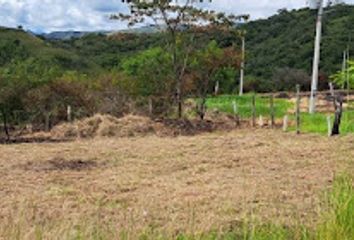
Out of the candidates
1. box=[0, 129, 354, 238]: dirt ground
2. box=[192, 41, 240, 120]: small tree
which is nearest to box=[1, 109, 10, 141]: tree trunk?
box=[0, 129, 354, 238]: dirt ground

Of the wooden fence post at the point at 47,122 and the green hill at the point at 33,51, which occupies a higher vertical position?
the green hill at the point at 33,51

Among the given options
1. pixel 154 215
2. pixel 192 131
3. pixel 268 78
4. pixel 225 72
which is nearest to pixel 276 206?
pixel 154 215

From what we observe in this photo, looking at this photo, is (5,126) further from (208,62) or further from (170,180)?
(170,180)

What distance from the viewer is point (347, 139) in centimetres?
1332

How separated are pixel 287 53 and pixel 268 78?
4.58 m

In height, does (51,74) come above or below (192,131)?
above

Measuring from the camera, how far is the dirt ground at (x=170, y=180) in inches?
259

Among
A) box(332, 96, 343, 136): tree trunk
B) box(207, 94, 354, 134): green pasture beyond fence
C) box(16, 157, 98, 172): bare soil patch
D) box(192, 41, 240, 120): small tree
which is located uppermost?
box(192, 41, 240, 120): small tree

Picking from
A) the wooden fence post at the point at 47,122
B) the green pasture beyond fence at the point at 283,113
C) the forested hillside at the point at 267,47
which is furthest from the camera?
the forested hillside at the point at 267,47

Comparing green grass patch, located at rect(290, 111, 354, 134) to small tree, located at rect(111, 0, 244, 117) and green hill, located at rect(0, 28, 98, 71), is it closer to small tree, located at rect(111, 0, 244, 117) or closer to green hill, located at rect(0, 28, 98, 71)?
small tree, located at rect(111, 0, 244, 117)

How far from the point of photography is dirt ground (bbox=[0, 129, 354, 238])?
21.6 feet

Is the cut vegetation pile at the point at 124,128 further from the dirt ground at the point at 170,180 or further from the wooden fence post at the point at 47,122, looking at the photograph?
the dirt ground at the point at 170,180

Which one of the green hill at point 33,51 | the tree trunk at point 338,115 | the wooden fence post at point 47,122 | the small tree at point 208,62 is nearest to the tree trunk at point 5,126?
the wooden fence post at point 47,122

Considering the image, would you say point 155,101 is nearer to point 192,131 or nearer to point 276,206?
point 192,131
